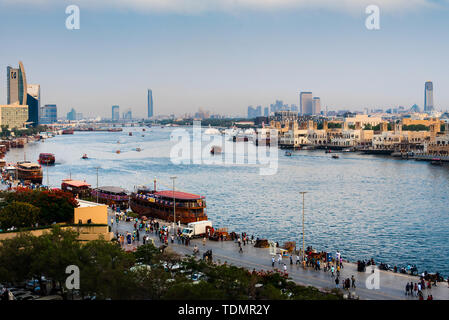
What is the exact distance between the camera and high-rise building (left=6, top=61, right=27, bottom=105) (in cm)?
13012

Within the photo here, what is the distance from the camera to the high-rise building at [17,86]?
427 feet

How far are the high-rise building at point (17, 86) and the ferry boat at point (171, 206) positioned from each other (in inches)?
4614

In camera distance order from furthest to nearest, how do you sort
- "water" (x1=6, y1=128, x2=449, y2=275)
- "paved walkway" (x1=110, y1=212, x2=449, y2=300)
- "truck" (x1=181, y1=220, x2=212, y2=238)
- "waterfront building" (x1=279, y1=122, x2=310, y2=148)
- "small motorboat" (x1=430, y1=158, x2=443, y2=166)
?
"waterfront building" (x1=279, y1=122, x2=310, y2=148) < "small motorboat" (x1=430, y1=158, x2=443, y2=166) < "water" (x1=6, y1=128, x2=449, y2=275) < "truck" (x1=181, y1=220, x2=212, y2=238) < "paved walkway" (x1=110, y1=212, x2=449, y2=300)

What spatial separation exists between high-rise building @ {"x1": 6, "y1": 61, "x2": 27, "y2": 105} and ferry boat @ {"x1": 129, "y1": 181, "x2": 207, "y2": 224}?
117 metres

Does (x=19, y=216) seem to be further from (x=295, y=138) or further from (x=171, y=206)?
(x=295, y=138)

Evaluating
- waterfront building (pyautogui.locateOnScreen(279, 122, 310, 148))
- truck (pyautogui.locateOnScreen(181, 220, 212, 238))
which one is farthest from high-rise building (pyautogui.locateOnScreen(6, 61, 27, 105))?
truck (pyautogui.locateOnScreen(181, 220, 212, 238))

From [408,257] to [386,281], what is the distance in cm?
592

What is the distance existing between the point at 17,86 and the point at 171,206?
121456 millimetres

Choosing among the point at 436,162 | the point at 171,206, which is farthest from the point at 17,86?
the point at 171,206

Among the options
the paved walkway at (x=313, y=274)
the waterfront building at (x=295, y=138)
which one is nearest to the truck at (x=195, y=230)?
the paved walkway at (x=313, y=274)

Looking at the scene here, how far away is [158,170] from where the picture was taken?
1923 inches

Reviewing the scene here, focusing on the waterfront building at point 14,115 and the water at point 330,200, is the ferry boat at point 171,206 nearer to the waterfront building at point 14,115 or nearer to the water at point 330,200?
the water at point 330,200

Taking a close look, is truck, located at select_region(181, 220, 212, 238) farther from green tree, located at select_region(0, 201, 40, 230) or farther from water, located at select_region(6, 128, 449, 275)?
green tree, located at select_region(0, 201, 40, 230)
